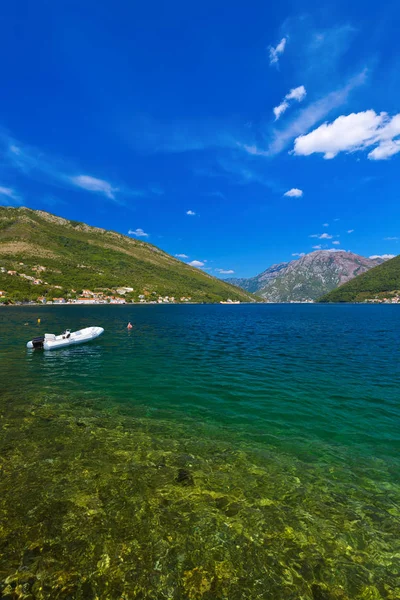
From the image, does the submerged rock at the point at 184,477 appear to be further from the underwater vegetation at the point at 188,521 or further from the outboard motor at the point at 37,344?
the outboard motor at the point at 37,344

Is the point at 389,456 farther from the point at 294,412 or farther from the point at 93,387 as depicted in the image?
the point at 93,387

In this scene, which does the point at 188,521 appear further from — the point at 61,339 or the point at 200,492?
the point at 61,339

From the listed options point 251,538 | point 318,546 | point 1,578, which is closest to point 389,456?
point 318,546

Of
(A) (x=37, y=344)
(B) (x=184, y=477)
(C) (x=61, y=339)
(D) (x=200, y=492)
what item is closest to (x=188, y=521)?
(D) (x=200, y=492)

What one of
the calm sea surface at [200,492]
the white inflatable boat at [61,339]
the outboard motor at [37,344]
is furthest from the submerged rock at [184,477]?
the outboard motor at [37,344]

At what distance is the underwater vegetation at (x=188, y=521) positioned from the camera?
18.9ft

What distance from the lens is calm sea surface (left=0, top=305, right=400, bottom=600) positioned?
5.91 meters

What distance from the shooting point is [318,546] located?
685 cm

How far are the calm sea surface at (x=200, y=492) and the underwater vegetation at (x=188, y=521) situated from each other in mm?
37

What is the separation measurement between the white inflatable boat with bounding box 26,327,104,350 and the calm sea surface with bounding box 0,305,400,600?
17.2 metres

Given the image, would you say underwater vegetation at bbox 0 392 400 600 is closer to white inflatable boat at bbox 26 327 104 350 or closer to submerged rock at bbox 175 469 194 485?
submerged rock at bbox 175 469 194 485

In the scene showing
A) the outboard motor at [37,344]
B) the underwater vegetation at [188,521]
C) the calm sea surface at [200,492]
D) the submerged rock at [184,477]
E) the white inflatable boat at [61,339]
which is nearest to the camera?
the underwater vegetation at [188,521]

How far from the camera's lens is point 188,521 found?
754 centimetres

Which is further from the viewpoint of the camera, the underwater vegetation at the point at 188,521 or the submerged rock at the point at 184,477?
the submerged rock at the point at 184,477
